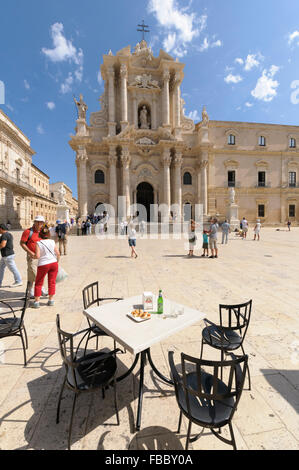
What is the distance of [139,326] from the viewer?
206 centimetres

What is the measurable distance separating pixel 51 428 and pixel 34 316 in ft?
7.82

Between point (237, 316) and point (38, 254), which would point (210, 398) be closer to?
point (237, 316)

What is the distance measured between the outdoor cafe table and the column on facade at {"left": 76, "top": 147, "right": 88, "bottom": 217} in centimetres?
2211

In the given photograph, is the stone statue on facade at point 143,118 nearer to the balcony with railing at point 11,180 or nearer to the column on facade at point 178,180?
the column on facade at point 178,180

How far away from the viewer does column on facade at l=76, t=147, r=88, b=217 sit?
23094mm

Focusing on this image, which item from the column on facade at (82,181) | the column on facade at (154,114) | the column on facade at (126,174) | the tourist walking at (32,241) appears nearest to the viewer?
the tourist walking at (32,241)

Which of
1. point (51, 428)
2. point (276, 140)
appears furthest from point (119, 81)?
point (51, 428)

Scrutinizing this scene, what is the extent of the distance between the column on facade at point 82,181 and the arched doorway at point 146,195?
671 cm

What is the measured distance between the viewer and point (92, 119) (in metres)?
24.9

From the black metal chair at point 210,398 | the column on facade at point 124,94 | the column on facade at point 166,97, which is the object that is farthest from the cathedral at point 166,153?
the black metal chair at point 210,398

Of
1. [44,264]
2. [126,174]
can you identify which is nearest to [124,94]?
[126,174]

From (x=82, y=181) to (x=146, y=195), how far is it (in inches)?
317

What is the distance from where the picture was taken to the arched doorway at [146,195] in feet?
86.3
